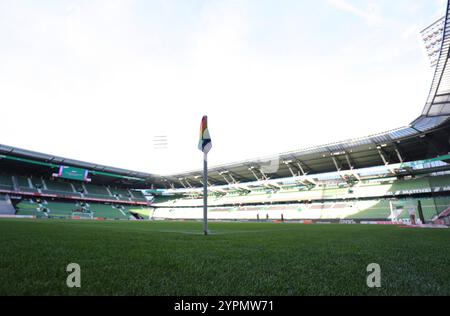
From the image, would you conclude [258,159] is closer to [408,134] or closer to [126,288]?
[408,134]

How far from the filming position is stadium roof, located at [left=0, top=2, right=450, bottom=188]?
883 inches

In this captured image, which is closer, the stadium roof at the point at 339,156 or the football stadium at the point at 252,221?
the football stadium at the point at 252,221

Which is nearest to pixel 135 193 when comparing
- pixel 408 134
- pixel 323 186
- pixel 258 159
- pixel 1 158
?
pixel 1 158

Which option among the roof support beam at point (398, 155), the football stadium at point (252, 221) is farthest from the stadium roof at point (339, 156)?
the football stadium at point (252, 221)

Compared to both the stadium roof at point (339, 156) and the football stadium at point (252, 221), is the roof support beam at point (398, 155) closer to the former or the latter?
the stadium roof at point (339, 156)

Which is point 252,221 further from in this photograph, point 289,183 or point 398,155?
point 398,155

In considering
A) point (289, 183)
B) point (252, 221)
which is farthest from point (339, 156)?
point (252, 221)

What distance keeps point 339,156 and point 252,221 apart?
17.4 m

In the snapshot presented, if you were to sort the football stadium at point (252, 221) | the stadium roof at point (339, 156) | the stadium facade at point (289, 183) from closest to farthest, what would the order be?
1. the football stadium at point (252, 221)
2. the stadium roof at point (339, 156)
3. the stadium facade at point (289, 183)

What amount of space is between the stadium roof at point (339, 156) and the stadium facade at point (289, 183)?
0.37 feet

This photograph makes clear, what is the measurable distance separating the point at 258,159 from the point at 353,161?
15095 mm

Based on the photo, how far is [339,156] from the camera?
3947 centimetres

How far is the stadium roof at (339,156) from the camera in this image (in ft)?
73.6
